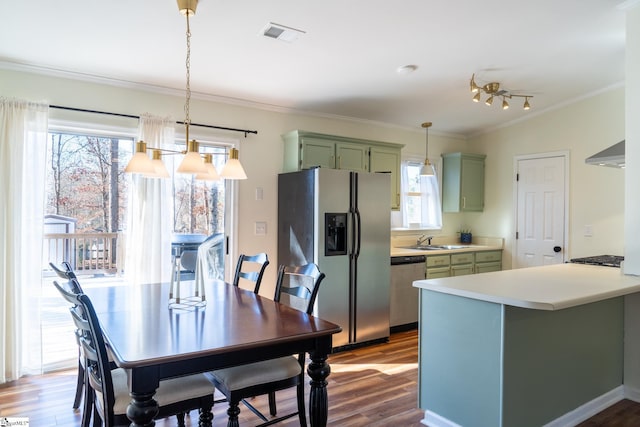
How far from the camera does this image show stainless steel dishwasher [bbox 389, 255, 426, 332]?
14.6ft

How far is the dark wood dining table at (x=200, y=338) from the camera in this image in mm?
1488

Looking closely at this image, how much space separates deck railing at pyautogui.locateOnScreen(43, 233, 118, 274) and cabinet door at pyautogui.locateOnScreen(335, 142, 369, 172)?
7.49 feet

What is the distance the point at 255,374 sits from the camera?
2090 mm

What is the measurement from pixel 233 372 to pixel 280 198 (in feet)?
7.83

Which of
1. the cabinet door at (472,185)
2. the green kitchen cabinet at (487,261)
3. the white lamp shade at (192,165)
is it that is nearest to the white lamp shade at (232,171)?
the white lamp shade at (192,165)

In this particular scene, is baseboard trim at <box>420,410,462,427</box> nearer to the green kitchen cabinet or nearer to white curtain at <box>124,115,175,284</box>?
white curtain at <box>124,115,175,284</box>

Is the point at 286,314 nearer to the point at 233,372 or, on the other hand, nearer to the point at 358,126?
the point at 233,372

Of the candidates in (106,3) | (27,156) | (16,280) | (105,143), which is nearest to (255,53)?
(106,3)

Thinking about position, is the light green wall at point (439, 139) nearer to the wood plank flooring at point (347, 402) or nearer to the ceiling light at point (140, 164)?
the wood plank flooring at point (347, 402)

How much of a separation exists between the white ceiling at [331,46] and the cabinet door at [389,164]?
55 cm

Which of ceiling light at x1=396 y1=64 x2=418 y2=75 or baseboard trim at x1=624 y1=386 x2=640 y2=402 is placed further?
ceiling light at x1=396 y1=64 x2=418 y2=75

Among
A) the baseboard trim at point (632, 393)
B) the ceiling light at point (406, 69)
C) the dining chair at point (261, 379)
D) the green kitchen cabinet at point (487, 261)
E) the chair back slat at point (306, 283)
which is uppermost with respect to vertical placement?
the ceiling light at point (406, 69)

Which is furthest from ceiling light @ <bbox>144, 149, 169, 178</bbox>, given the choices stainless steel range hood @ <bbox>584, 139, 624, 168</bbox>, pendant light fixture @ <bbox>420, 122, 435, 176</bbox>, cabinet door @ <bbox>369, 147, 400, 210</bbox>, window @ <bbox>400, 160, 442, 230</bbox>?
window @ <bbox>400, 160, 442, 230</bbox>

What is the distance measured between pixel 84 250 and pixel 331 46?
8.81 feet
